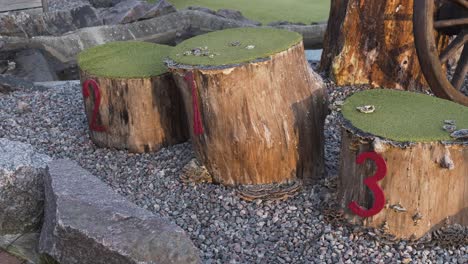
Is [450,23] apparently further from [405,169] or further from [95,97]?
[95,97]

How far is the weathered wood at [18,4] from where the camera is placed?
22.0ft

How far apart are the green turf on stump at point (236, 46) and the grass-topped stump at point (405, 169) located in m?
0.55

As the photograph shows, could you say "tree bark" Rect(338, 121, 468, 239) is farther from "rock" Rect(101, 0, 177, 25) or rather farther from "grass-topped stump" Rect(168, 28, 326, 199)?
"rock" Rect(101, 0, 177, 25)

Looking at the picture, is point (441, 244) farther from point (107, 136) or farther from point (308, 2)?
point (308, 2)

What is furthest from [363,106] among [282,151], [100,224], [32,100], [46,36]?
[46,36]

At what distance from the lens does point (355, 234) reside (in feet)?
8.46

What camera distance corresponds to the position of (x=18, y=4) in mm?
6820

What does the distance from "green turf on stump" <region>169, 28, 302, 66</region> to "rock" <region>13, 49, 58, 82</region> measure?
2769 millimetres

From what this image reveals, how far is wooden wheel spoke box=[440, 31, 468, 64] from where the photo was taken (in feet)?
10.5

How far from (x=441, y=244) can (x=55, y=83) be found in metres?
3.76

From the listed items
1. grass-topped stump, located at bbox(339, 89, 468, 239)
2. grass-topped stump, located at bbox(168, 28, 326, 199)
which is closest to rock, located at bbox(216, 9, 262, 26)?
grass-topped stump, located at bbox(168, 28, 326, 199)

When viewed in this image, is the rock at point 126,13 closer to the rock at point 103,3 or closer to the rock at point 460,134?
the rock at point 103,3

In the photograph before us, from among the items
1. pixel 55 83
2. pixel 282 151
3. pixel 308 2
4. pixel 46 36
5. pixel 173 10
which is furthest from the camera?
pixel 308 2

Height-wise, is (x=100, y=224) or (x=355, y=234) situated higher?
(x=100, y=224)
